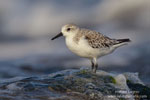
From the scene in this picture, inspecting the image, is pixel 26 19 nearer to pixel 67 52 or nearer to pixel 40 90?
pixel 67 52

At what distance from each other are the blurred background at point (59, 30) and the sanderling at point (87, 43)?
3503mm

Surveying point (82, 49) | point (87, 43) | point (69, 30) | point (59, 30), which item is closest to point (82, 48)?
point (82, 49)

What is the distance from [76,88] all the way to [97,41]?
1.92 meters

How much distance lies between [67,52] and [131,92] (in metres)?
7.41

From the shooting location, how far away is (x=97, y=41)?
8.70 meters

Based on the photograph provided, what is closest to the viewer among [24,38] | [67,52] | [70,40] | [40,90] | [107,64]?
[40,90]

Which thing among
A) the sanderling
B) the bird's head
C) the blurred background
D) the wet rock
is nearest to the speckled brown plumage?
the sanderling

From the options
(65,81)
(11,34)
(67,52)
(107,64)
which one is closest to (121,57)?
(107,64)

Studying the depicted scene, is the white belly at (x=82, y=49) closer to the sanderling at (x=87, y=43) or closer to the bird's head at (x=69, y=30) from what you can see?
the sanderling at (x=87, y=43)

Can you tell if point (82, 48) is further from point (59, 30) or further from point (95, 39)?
point (59, 30)

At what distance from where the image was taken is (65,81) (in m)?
7.33

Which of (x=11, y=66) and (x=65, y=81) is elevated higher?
(x=11, y=66)

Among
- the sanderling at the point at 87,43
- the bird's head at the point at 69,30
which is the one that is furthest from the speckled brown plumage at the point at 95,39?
the bird's head at the point at 69,30

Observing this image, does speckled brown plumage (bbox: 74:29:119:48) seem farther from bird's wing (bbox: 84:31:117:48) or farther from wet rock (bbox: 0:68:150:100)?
wet rock (bbox: 0:68:150:100)
